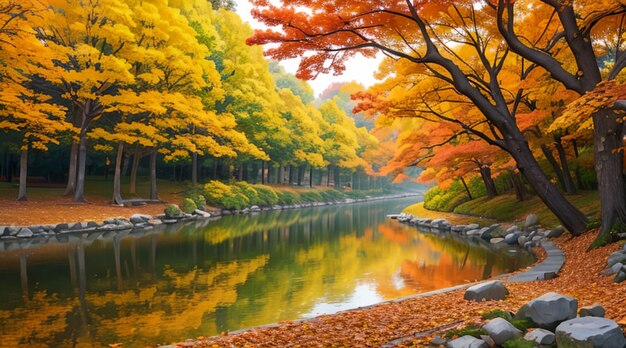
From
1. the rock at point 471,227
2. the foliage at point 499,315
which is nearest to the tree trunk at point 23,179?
the rock at point 471,227

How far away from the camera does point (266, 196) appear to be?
36.5 metres

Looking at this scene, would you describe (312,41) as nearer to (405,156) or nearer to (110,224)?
(405,156)

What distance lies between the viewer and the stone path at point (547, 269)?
959cm

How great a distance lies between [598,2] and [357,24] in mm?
5092

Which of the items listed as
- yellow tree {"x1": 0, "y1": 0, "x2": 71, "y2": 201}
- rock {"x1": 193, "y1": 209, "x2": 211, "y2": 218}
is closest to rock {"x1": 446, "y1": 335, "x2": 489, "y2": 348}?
yellow tree {"x1": 0, "y1": 0, "x2": 71, "y2": 201}

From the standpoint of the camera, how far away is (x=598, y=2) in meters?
10.5

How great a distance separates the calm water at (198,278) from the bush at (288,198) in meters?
18.8

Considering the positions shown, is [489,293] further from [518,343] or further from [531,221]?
[531,221]

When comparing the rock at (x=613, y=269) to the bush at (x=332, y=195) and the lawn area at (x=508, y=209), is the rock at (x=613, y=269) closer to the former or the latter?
the lawn area at (x=508, y=209)

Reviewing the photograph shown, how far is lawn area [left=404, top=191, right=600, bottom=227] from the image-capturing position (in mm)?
17266

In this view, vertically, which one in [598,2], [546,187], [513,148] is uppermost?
[598,2]

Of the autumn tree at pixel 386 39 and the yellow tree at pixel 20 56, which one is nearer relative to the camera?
the autumn tree at pixel 386 39

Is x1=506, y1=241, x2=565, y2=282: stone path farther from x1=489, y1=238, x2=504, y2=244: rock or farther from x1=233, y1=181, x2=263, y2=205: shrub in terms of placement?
x1=233, y1=181, x2=263, y2=205: shrub

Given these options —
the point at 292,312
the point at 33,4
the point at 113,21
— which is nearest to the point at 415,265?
the point at 292,312
